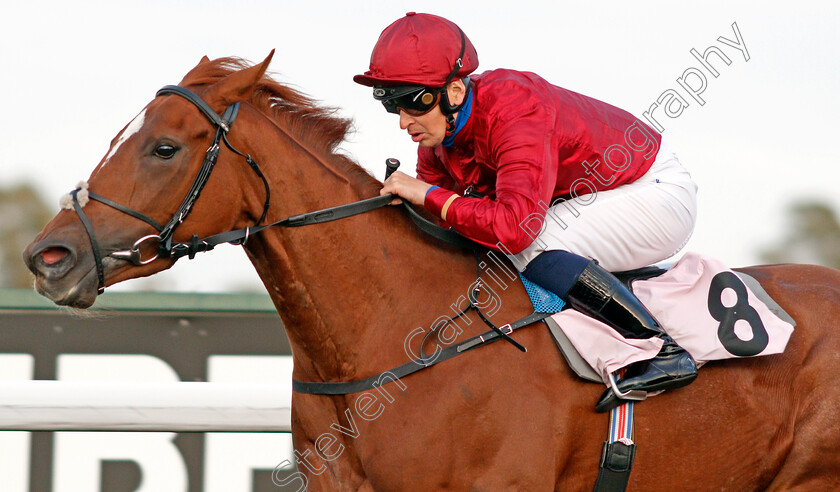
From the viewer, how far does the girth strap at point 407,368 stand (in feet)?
8.80

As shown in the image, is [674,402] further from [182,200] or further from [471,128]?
[182,200]

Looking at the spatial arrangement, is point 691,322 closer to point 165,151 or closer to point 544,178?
point 544,178

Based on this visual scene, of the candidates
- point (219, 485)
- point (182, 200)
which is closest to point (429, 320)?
point (182, 200)

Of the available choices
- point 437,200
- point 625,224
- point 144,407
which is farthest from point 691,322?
point 144,407

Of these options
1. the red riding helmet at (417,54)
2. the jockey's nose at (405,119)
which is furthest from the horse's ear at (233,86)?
the jockey's nose at (405,119)

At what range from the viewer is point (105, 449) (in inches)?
167

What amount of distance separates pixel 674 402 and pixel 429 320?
86cm

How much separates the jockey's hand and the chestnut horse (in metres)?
0.07

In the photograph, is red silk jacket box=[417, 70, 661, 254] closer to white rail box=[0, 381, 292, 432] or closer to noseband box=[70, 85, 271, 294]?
noseband box=[70, 85, 271, 294]

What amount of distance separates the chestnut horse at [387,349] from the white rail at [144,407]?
38.9 inches

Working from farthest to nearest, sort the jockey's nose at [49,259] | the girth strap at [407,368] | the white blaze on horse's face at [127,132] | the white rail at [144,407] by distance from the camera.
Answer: the white rail at [144,407] → the girth strap at [407,368] → the white blaze on horse's face at [127,132] → the jockey's nose at [49,259]

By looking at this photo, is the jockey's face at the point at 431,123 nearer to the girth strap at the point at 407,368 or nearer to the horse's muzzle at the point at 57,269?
the girth strap at the point at 407,368

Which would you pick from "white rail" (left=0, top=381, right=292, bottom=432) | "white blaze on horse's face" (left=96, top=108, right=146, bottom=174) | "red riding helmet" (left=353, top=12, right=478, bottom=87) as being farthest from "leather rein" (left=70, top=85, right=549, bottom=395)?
"white rail" (left=0, top=381, right=292, bottom=432)

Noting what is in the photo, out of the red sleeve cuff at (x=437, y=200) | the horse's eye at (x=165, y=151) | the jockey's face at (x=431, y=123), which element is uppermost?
the jockey's face at (x=431, y=123)
